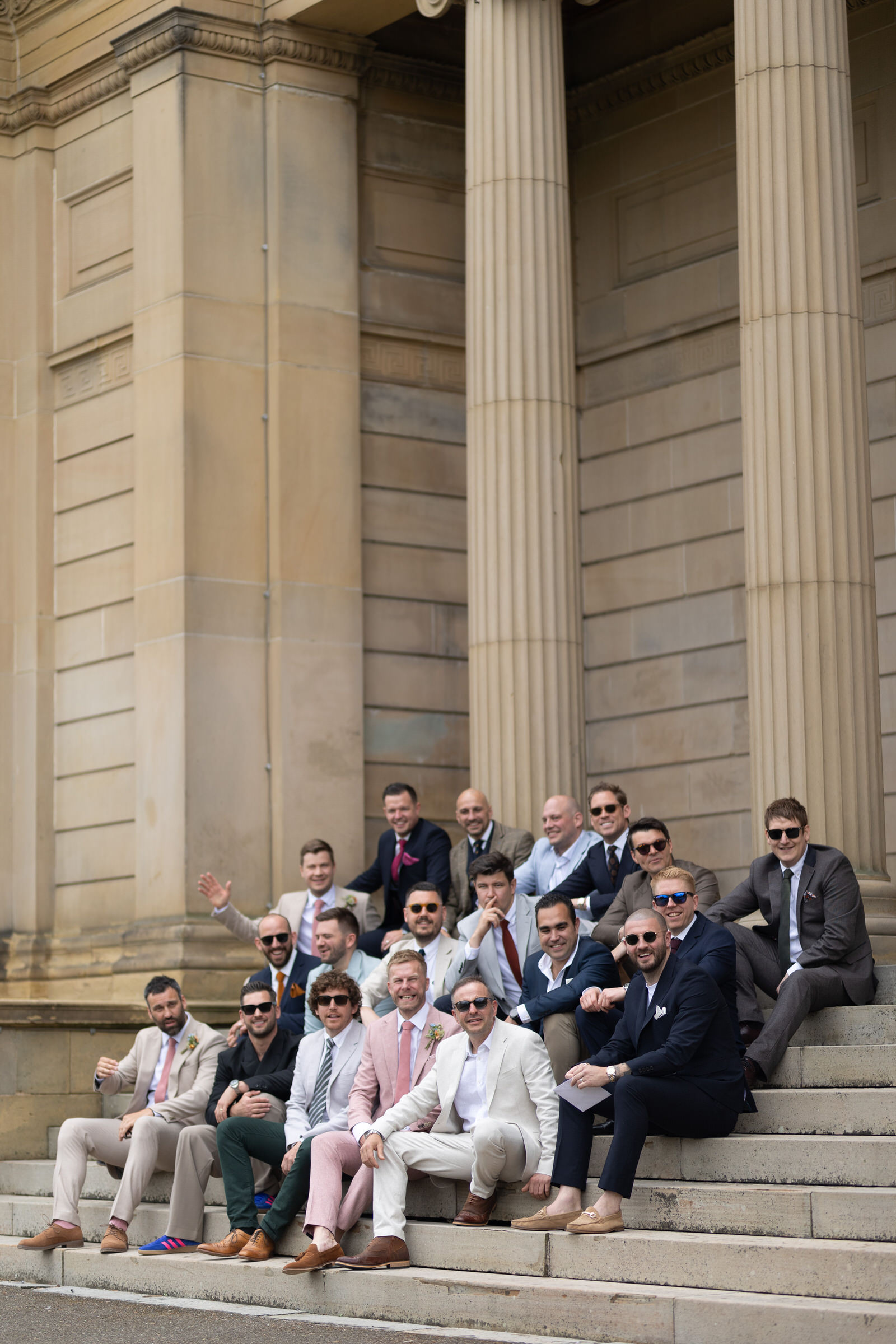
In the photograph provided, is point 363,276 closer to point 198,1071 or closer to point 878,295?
point 878,295

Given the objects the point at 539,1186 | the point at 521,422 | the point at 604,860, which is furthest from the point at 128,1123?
the point at 521,422

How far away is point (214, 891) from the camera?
54.5 ft

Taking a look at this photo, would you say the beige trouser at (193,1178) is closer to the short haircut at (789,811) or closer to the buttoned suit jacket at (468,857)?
the buttoned suit jacket at (468,857)

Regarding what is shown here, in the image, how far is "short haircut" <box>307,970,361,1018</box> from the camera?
1326 centimetres

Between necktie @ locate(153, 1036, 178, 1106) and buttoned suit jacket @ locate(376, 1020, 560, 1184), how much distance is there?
10.4 feet

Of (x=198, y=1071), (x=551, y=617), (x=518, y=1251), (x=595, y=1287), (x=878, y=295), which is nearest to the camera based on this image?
(x=595, y=1287)

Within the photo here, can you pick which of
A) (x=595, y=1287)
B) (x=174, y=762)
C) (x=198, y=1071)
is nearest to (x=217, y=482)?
(x=174, y=762)

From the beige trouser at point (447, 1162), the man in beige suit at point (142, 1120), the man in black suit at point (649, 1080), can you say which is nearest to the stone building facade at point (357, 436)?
the man in beige suit at point (142, 1120)

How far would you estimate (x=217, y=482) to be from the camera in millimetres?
18797

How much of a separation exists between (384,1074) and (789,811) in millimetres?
2980

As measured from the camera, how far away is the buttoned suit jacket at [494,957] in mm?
13664

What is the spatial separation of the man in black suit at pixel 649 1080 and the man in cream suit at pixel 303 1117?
1954mm

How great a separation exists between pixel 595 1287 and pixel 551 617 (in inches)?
277

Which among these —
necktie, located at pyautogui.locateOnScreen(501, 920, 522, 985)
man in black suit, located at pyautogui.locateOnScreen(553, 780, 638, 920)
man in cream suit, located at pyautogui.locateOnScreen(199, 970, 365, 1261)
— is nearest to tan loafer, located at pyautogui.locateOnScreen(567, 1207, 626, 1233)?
man in cream suit, located at pyautogui.locateOnScreen(199, 970, 365, 1261)
